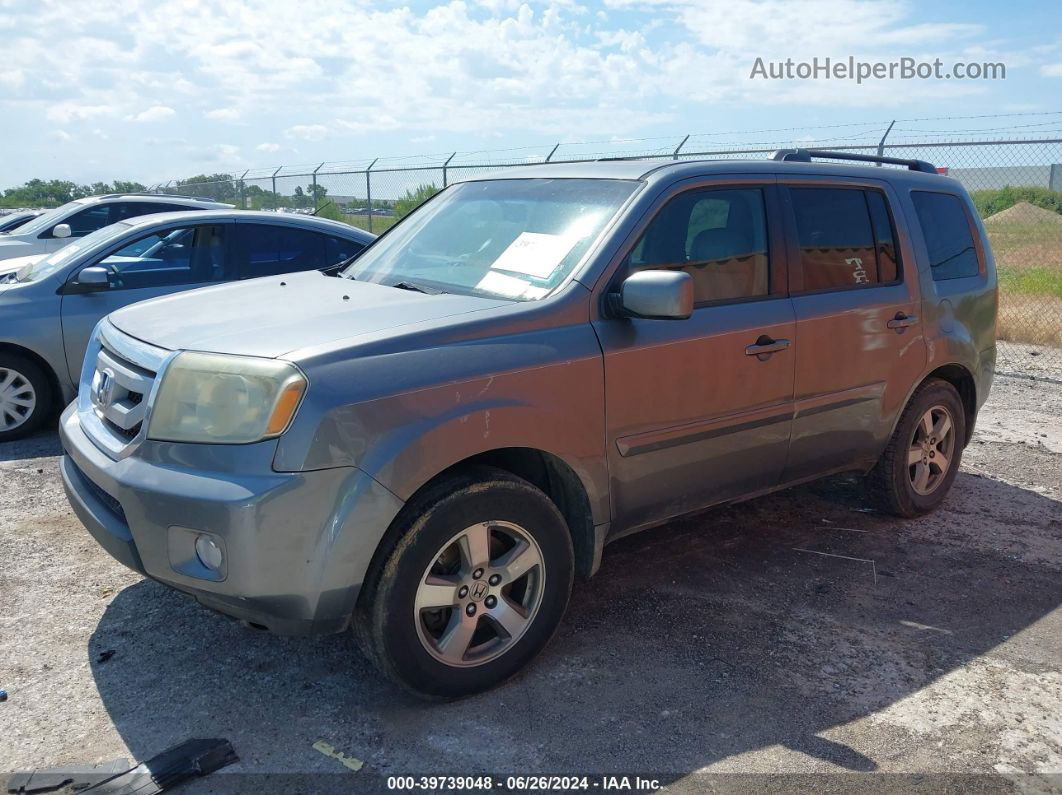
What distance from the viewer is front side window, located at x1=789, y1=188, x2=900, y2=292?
4.45 m

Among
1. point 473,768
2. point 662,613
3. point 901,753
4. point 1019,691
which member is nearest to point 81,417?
point 473,768

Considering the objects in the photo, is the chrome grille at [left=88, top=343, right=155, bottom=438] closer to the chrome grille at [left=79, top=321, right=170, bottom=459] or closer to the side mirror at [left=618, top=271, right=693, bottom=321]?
the chrome grille at [left=79, top=321, right=170, bottom=459]

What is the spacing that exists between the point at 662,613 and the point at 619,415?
0.98m

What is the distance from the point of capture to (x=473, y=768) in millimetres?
2949

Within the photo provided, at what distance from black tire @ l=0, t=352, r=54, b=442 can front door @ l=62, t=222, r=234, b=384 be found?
211mm

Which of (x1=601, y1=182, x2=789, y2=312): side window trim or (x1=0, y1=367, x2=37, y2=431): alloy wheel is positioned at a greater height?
(x1=601, y1=182, x2=789, y2=312): side window trim

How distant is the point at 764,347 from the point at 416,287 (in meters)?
1.50

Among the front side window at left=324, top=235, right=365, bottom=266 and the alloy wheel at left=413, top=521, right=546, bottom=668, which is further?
the front side window at left=324, top=235, right=365, bottom=266

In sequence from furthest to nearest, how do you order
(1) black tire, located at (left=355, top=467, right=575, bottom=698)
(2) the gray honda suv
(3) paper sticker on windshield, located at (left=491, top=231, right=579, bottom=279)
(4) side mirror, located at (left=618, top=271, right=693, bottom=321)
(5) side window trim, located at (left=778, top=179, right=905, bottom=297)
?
(5) side window trim, located at (left=778, top=179, right=905, bottom=297)
(3) paper sticker on windshield, located at (left=491, top=231, right=579, bottom=279)
(4) side mirror, located at (left=618, top=271, right=693, bottom=321)
(1) black tire, located at (left=355, top=467, right=575, bottom=698)
(2) the gray honda suv

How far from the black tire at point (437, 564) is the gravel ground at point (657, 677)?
127mm

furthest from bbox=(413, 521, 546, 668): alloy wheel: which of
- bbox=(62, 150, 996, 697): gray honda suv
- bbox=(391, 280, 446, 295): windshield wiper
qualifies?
bbox=(391, 280, 446, 295): windshield wiper

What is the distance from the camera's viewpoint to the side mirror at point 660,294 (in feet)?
11.2

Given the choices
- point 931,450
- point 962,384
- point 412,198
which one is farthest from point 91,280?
point 412,198

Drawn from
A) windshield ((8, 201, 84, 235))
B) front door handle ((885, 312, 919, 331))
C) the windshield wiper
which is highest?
windshield ((8, 201, 84, 235))
